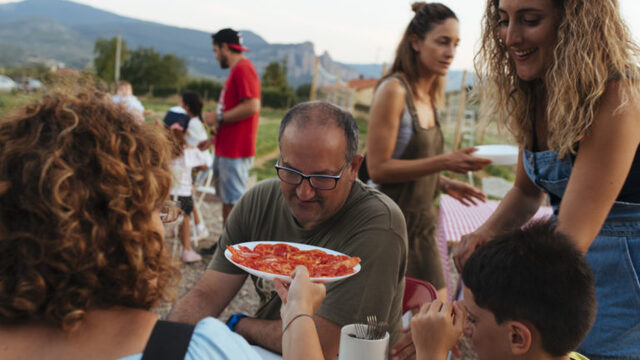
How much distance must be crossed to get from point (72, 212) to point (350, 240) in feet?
4.13

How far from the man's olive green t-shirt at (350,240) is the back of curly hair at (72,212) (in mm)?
944

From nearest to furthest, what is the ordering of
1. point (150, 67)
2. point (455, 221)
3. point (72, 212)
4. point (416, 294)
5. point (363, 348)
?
point (72, 212) → point (363, 348) → point (416, 294) → point (455, 221) → point (150, 67)

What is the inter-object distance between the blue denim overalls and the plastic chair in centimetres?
70

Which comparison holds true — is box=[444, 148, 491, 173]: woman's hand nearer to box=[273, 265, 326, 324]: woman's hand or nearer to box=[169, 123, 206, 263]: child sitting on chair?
box=[273, 265, 326, 324]: woman's hand

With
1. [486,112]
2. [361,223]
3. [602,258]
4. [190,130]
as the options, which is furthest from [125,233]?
[190,130]

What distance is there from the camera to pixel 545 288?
151 cm

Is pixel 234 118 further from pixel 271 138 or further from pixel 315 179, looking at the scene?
pixel 271 138

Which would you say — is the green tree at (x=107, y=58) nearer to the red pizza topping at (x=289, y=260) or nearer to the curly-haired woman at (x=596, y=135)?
the red pizza topping at (x=289, y=260)

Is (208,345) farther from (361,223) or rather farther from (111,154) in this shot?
(361,223)

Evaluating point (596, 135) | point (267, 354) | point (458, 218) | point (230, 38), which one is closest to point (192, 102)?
point (230, 38)

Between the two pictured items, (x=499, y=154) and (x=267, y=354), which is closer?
(x=267, y=354)

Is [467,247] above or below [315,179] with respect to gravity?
below

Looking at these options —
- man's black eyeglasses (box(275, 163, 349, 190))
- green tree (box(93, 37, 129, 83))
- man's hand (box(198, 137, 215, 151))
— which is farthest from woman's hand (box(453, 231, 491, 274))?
green tree (box(93, 37, 129, 83))

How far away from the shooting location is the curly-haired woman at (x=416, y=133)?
9.75 ft
